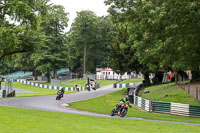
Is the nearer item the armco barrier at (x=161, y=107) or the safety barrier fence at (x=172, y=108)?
the safety barrier fence at (x=172, y=108)

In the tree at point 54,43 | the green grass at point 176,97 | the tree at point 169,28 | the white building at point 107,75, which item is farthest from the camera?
the white building at point 107,75

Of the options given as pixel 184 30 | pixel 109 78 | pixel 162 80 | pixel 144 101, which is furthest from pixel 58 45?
pixel 184 30

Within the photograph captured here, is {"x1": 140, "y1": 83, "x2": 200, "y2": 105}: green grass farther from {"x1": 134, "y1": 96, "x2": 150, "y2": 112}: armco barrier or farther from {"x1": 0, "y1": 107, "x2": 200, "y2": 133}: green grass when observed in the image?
{"x1": 0, "y1": 107, "x2": 200, "y2": 133}: green grass

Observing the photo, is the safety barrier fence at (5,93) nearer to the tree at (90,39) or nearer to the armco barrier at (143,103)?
the armco barrier at (143,103)

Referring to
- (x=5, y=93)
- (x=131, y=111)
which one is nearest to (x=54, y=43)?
(x=5, y=93)

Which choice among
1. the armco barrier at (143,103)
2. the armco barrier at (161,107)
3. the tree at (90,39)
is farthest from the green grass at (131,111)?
the tree at (90,39)

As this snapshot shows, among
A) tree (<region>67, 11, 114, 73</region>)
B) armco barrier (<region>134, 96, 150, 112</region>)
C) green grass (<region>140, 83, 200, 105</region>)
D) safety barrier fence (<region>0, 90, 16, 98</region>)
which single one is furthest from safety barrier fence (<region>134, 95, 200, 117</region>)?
tree (<region>67, 11, 114, 73</region>)

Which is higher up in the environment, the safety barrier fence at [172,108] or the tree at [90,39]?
the tree at [90,39]

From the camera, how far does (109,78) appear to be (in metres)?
71.6

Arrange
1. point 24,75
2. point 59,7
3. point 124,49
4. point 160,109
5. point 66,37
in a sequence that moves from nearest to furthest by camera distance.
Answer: point 160,109 → point 124,49 → point 59,7 → point 66,37 → point 24,75

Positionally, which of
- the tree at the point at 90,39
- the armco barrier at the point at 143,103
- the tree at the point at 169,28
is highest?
the tree at the point at 90,39

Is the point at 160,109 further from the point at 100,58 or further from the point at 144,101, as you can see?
the point at 100,58

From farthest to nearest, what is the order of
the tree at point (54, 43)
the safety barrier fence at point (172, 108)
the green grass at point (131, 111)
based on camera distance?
the tree at point (54, 43)
the safety barrier fence at point (172, 108)
the green grass at point (131, 111)

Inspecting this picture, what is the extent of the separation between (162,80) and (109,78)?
72.1 ft
